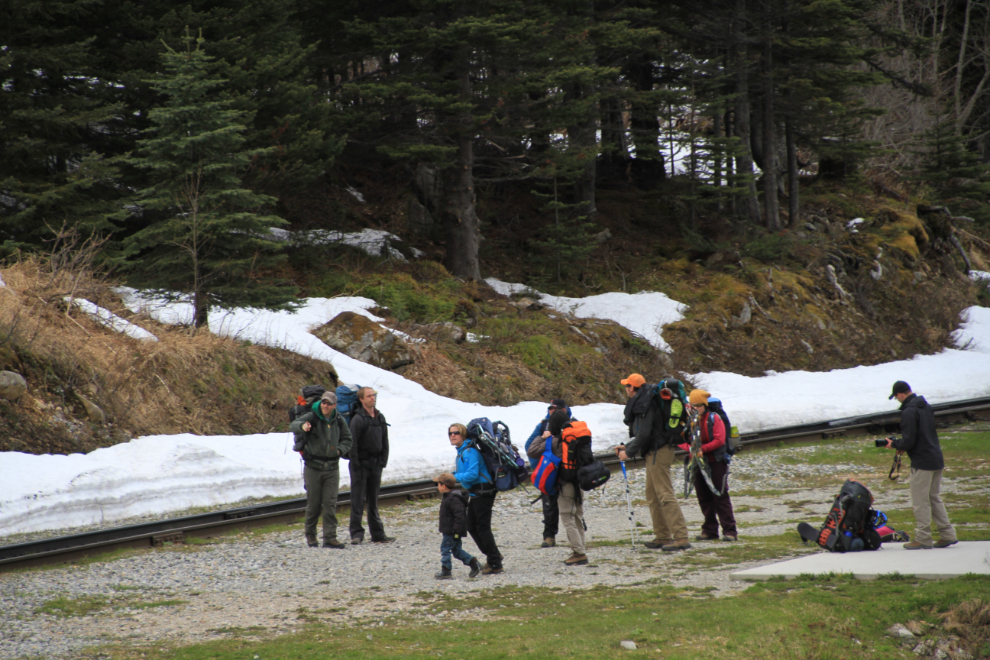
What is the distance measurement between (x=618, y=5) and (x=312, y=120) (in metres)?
12.4

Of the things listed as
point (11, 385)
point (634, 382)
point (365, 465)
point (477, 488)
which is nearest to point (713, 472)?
point (634, 382)

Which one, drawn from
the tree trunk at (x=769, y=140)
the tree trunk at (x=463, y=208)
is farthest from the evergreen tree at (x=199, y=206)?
the tree trunk at (x=769, y=140)

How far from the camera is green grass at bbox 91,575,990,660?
5.69 m

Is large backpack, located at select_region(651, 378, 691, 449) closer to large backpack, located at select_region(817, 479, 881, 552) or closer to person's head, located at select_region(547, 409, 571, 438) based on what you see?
person's head, located at select_region(547, 409, 571, 438)

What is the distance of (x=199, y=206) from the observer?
1612 cm

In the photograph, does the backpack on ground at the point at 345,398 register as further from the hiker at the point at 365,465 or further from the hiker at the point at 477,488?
the hiker at the point at 477,488

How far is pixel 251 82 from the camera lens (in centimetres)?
1872

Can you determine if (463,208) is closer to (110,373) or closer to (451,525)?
(110,373)

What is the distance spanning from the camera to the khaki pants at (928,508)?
823cm

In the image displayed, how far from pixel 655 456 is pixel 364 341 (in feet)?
37.7

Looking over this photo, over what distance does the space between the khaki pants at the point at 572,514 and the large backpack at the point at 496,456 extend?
23.9 inches

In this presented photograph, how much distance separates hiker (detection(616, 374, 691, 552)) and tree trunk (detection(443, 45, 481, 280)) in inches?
598

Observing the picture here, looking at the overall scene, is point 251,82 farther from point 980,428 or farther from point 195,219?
point 980,428

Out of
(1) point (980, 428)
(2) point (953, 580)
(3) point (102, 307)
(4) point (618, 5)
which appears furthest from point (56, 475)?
(4) point (618, 5)
